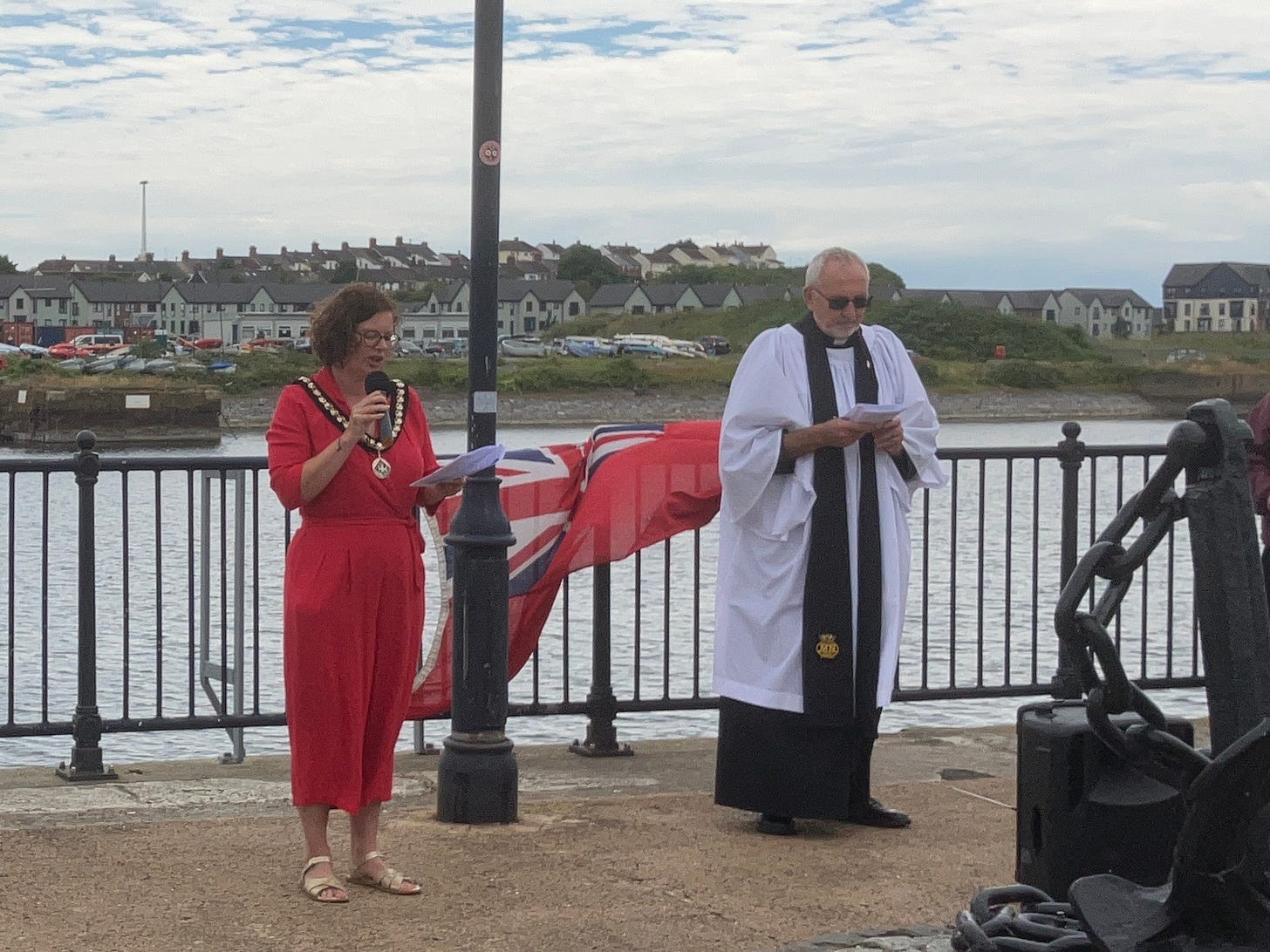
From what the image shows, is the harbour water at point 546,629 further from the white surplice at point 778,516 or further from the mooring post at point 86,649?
the white surplice at point 778,516

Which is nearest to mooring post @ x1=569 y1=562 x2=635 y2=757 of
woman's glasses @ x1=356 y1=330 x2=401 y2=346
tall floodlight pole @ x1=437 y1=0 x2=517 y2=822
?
tall floodlight pole @ x1=437 y1=0 x2=517 y2=822

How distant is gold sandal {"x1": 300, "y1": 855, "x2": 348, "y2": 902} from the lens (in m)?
5.51

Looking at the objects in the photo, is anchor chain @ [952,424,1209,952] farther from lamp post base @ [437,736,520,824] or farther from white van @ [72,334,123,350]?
white van @ [72,334,123,350]

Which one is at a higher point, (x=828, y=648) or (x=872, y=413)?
(x=872, y=413)

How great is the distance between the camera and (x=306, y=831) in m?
5.64

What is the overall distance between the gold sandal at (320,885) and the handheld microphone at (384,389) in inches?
49.3

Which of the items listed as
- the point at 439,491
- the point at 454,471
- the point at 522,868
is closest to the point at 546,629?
the point at 522,868

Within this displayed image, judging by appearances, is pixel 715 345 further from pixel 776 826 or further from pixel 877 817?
pixel 776 826

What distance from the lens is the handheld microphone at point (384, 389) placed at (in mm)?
5582

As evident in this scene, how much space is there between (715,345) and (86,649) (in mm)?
113998

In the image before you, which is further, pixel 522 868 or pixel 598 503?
pixel 598 503

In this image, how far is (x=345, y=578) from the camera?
5.52 metres

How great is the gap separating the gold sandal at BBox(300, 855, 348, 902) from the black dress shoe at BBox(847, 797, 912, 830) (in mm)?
1902

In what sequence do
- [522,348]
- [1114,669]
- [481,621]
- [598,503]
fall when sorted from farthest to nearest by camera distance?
[522,348]
[598,503]
[481,621]
[1114,669]
